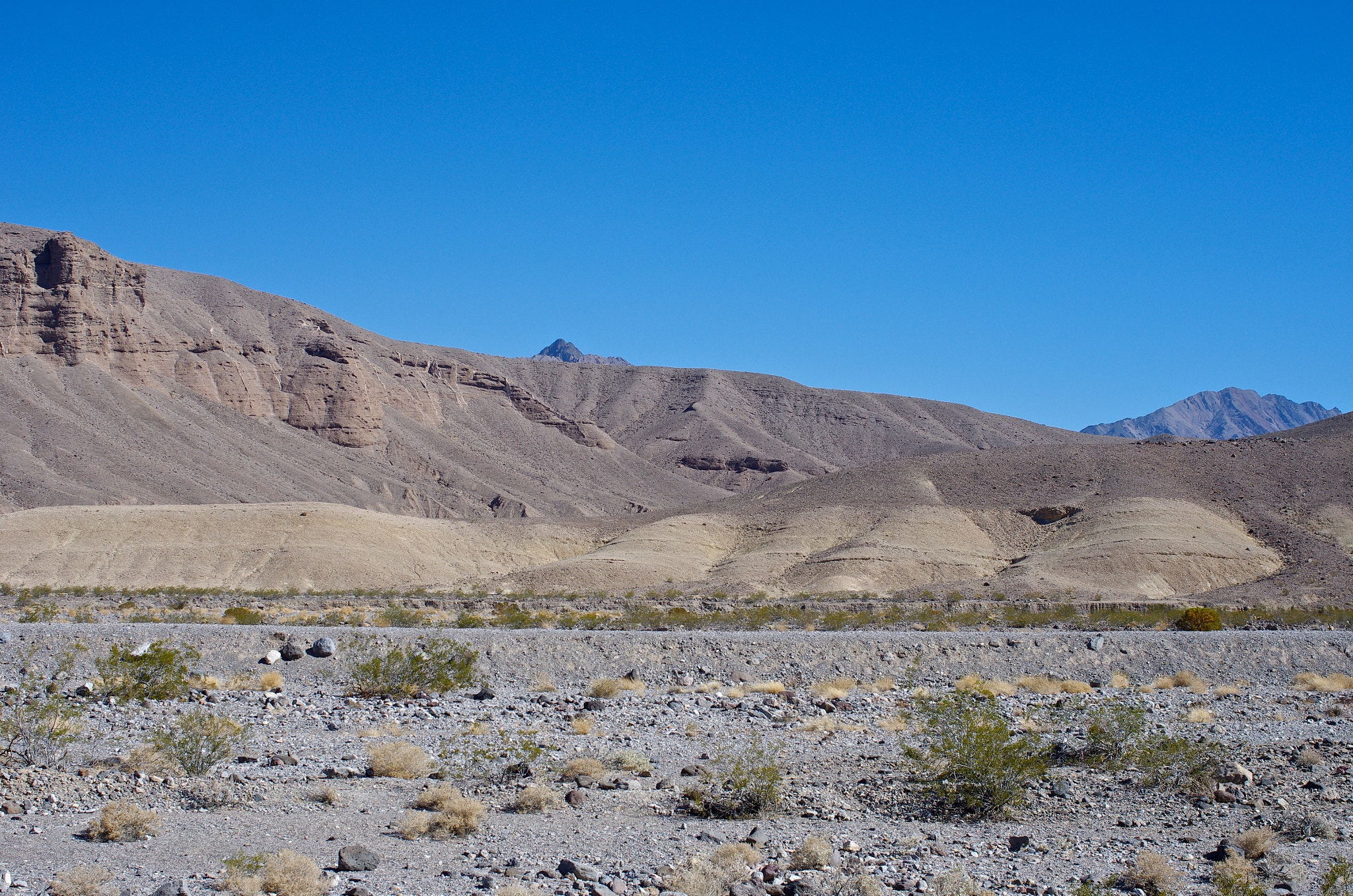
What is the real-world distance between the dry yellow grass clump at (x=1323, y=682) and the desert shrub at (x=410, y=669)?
637 inches

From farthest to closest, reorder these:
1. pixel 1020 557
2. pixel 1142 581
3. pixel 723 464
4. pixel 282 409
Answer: pixel 723 464 < pixel 282 409 < pixel 1020 557 < pixel 1142 581

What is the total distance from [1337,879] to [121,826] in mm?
11247

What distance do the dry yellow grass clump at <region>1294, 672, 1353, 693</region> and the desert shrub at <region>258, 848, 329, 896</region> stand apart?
1919 cm

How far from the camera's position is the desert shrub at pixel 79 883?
26.5 feet

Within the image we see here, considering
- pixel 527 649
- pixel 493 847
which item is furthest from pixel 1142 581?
pixel 493 847

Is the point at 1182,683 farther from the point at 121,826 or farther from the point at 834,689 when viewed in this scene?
the point at 121,826

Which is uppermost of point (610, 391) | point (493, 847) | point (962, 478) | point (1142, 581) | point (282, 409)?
point (610, 391)

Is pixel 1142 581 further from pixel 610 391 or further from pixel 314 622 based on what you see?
pixel 610 391

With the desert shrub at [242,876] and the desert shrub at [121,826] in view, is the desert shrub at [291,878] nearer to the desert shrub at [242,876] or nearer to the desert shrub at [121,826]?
the desert shrub at [242,876]

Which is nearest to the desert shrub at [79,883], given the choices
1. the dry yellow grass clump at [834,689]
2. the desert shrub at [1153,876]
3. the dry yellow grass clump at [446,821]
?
the dry yellow grass clump at [446,821]

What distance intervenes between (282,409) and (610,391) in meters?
69.2

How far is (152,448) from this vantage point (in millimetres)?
83625

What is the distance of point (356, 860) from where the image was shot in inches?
371

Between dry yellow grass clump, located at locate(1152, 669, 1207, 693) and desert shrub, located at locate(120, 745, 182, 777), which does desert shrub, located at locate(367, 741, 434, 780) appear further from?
dry yellow grass clump, located at locate(1152, 669, 1207, 693)
